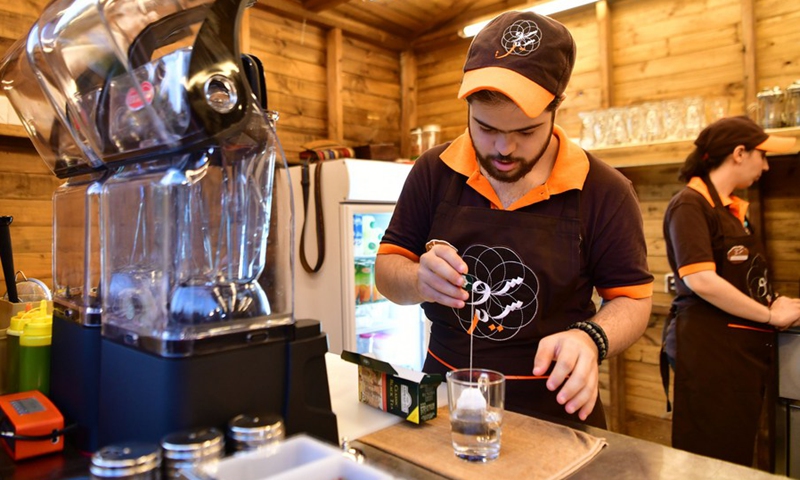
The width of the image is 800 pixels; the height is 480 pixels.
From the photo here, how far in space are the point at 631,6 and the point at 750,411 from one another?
2476 millimetres

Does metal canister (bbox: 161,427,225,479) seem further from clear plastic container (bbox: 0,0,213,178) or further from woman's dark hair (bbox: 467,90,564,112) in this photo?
woman's dark hair (bbox: 467,90,564,112)

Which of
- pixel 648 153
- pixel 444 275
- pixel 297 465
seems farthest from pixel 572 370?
pixel 648 153

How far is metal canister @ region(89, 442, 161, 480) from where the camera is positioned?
587 millimetres

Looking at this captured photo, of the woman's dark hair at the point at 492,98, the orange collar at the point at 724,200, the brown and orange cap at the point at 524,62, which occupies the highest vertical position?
the brown and orange cap at the point at 524,62

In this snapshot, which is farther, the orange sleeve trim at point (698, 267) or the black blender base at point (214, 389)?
the orange sleeve trim at point (698, 267)

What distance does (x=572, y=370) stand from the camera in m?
1.00

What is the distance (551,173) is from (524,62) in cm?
33

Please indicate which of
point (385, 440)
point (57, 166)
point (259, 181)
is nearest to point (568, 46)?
point (259, 181)

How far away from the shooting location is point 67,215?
3.64ft

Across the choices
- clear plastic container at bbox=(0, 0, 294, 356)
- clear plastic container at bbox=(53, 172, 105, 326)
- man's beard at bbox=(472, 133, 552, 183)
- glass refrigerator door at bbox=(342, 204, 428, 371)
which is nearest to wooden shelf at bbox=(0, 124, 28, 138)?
glass refrigerator door at bbox=(342, 204, 428, 371)

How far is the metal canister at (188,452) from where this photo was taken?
63 cm

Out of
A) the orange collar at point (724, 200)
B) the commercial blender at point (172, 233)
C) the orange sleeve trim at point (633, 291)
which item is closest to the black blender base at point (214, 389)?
the commercial blender at point (172, 233)

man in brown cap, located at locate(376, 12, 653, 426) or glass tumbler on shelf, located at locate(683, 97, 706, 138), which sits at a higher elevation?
glass tumbler on shelf, located at locate(683, 97, 706, 138)

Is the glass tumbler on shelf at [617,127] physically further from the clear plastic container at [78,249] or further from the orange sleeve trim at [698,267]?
the clear plastic container at [78,249]
